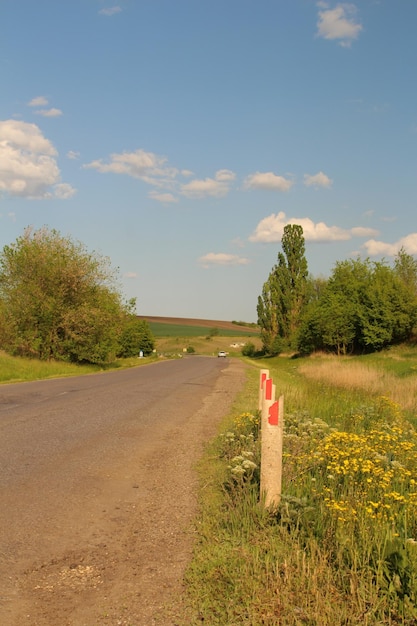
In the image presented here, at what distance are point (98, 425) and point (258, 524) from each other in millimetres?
7132

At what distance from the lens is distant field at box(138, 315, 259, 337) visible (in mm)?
149500

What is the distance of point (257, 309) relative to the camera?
80938 mm

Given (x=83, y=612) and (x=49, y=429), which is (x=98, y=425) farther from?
(x=83, y=612)

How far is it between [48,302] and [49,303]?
0.11m

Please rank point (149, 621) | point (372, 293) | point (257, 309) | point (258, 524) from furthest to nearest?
point (257, 309) < point (372, 293) < point (258, 524) < point (149, 621)

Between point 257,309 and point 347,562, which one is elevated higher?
point 257,309

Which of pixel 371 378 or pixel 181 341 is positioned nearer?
pixel 371 378

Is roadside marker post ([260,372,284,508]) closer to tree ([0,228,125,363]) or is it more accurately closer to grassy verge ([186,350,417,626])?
grassy verge ([186,350,417,626])

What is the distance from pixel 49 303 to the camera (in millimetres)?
37188

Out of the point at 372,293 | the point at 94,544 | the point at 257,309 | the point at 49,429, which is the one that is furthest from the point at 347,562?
the point at 257,309

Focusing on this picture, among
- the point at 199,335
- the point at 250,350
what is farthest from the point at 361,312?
the point at 199,335

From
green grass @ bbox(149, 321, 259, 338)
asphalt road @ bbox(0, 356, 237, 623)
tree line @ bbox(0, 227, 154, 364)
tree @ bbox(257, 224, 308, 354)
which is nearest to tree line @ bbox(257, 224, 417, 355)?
tree @ bbox(257, 224, 308, 354)

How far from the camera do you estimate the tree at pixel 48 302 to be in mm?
37156

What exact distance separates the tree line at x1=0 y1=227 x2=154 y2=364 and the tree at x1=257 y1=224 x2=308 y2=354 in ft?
129
